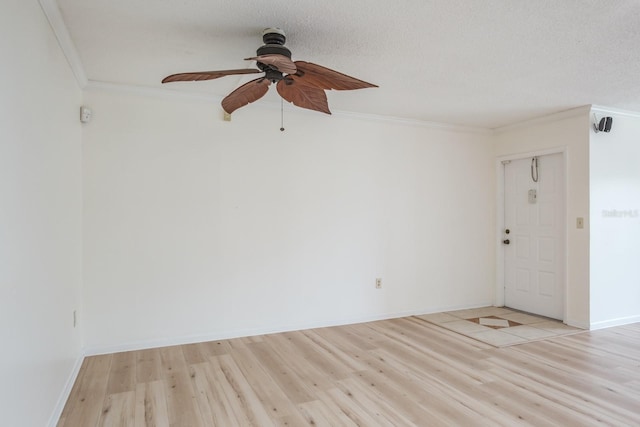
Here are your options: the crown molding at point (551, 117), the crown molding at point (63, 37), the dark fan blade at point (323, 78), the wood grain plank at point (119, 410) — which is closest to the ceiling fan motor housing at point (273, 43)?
the dark fan blade at point (323, 78)

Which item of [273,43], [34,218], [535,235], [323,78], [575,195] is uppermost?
[273,43]

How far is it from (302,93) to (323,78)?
0.39m

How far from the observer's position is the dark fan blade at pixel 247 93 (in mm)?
2375

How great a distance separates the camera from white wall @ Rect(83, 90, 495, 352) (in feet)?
11.0

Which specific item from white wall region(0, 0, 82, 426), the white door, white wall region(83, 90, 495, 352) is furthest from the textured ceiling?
the white door

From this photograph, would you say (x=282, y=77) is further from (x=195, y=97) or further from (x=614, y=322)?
(x=614, y=322)

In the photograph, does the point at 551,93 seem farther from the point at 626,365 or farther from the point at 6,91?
the point at 6,91

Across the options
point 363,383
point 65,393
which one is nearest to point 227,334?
point 65,393

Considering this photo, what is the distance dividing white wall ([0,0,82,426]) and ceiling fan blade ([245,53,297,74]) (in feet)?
3.41

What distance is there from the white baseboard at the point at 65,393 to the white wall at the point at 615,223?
479 centimetres

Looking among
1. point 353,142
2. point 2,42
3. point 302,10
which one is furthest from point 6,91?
point 353,142

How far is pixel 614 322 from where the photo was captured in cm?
417

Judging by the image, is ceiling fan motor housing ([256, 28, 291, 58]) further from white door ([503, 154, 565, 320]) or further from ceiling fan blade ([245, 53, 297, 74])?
white door ([503, 154, 565, 320])

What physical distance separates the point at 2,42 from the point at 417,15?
1982 millimetres
